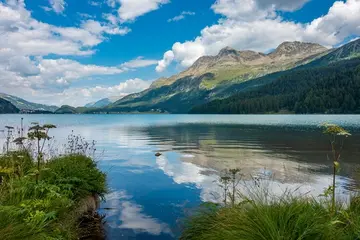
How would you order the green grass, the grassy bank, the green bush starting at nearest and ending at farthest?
the green grass, the grassy bank, the green bush

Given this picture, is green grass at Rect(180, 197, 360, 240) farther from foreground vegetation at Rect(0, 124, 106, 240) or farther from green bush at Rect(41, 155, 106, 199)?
green bush at Rect(41, 155, 106, 199)

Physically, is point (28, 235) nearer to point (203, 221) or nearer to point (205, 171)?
point (203, 221)

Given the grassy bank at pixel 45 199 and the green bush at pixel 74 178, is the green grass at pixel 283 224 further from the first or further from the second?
the green bush at pixel 74 178

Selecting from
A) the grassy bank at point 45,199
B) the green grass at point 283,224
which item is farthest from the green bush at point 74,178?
the green grass at point 283,224

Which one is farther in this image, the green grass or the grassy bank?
the grassy bank

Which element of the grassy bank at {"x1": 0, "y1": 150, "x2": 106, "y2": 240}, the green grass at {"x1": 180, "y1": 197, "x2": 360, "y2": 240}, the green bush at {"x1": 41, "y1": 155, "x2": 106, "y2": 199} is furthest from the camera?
the green bush at {"x1": 41, "y1": 155, "x2": 106, "y2": 199}

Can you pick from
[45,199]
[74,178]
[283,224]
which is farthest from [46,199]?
[283,224]

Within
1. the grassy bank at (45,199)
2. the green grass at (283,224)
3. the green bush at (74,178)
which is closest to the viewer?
the green grass at (283,224)

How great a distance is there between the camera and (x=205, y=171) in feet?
86.4

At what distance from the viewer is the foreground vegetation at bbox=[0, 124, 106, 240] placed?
6.81 metres

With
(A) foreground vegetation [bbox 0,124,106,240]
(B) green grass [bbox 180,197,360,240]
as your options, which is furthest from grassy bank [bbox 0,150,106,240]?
(B) green grass [bbox 180,197,360,240]

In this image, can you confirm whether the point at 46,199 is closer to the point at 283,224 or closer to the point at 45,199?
the point at 45,199

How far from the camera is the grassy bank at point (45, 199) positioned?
6.80 meters

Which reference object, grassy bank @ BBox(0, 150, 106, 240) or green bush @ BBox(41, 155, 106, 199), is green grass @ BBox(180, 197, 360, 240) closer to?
grassy bank @ BBox(0, 150, 106, 240)
